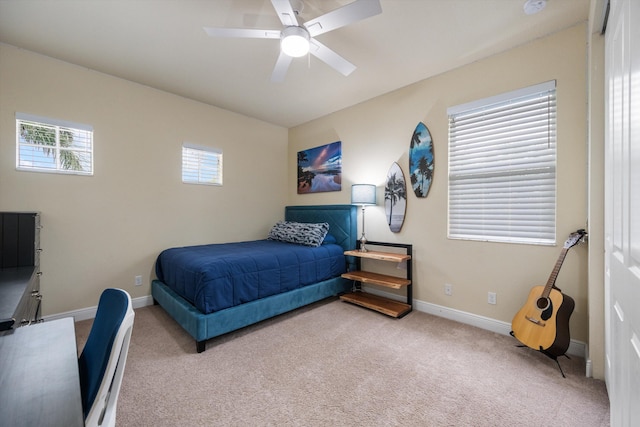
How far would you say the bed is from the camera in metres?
2.31

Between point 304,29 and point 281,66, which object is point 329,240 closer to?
point 281,66

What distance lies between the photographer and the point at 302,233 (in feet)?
12.1

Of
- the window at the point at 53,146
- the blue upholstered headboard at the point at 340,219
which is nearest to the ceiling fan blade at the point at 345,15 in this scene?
the blue upholstered headboard at the point at 340,219

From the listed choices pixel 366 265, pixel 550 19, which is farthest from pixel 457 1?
pixel 366 265

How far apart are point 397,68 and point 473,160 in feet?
4.10

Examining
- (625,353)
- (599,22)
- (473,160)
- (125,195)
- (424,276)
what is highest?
(599,22)

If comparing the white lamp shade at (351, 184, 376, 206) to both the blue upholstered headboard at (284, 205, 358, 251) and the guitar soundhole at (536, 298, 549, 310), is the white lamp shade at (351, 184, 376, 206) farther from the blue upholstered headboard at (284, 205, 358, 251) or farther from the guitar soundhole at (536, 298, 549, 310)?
the guitar soundhole at (536, 298, 549, 310)

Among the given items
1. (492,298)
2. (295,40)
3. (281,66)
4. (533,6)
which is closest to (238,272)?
(281,66)

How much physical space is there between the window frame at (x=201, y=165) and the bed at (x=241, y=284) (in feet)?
3.34

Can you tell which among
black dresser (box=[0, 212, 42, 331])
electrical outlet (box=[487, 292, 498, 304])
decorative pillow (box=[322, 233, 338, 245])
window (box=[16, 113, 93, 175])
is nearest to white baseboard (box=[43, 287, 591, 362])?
electrical outlet (box=[487, 292, 498, 304])

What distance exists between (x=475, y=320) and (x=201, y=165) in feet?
12.6

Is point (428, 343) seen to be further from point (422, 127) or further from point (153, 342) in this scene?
point (153, 342)

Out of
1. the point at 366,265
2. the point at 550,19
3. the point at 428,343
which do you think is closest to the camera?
the point at 550,19

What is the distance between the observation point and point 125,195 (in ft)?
10.2
